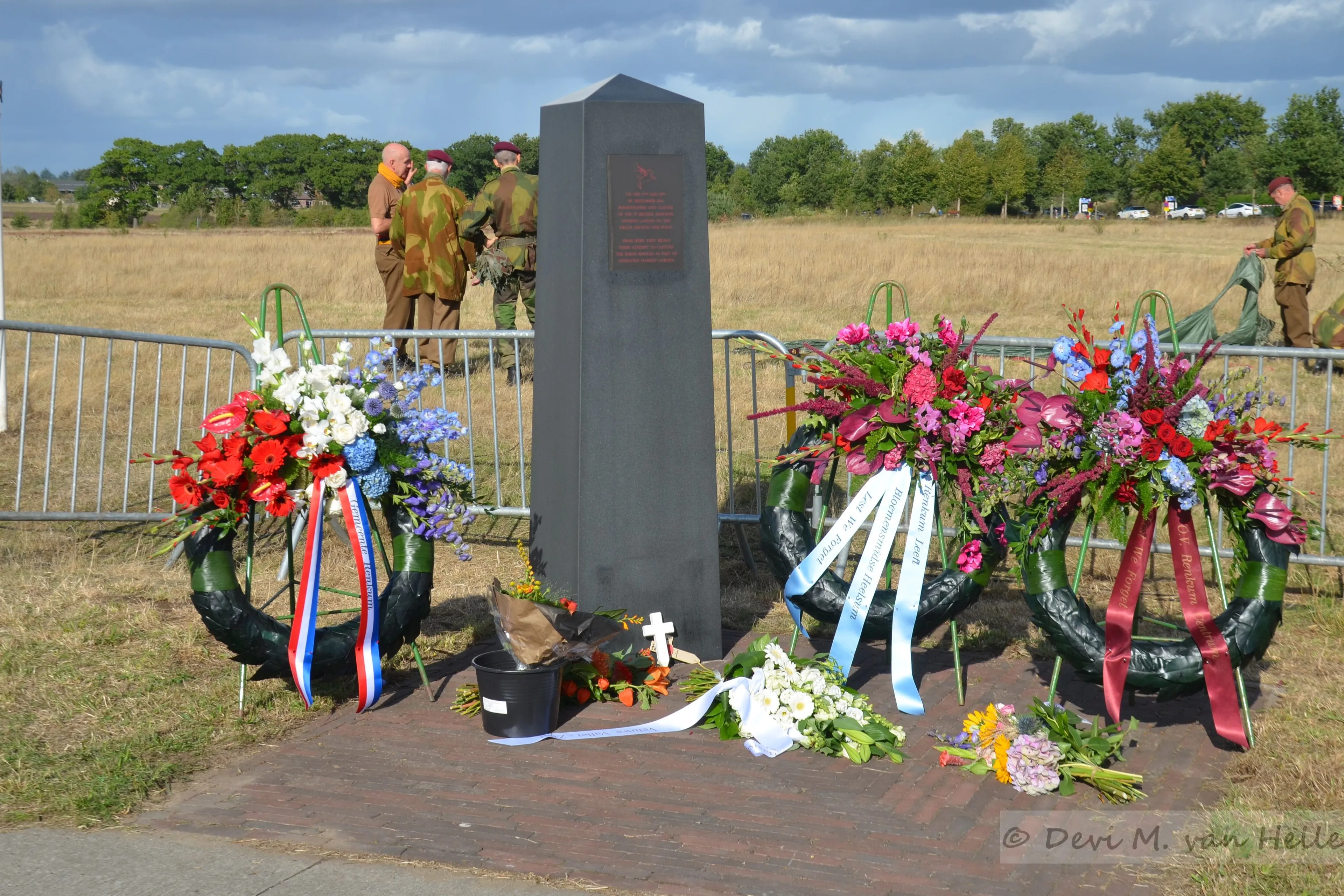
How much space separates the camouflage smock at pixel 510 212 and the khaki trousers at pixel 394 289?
0.78m

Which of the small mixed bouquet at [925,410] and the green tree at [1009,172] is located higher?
the green tree at [1009,172]

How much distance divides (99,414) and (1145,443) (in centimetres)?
1030

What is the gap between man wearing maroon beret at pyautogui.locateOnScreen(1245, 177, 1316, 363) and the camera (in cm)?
1416

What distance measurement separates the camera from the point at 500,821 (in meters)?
4.22

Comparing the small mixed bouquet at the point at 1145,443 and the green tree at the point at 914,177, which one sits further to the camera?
the green tree at the point at 914,177

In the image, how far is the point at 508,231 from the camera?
44.5ft

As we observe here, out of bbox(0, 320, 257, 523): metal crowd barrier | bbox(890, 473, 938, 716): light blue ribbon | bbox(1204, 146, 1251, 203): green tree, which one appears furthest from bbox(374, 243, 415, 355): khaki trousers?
bbox(1204, 146, 1251, 203): green tree

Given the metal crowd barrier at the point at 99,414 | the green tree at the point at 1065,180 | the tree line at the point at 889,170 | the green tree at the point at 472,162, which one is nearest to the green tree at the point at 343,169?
the tree line at the point at 889,170

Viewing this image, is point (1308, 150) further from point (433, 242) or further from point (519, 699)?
point (519, 699)

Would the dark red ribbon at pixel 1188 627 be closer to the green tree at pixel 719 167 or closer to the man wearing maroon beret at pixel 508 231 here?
the man wearing maroon beret at pixel 508 231

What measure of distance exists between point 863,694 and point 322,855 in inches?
101

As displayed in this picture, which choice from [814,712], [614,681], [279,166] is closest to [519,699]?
[614,681]

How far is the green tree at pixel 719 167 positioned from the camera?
75.1m

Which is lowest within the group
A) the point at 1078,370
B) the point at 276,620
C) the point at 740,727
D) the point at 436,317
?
the point at 740,727
